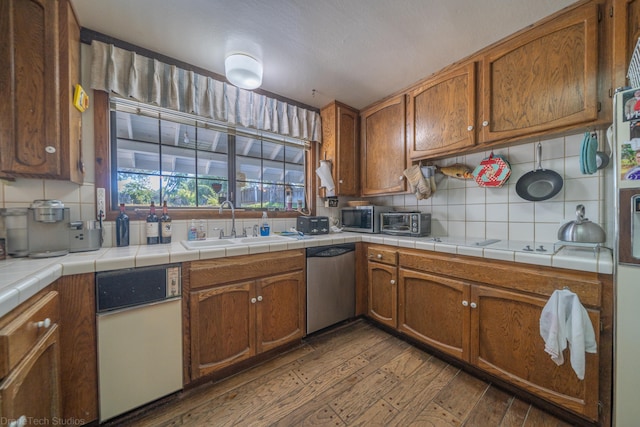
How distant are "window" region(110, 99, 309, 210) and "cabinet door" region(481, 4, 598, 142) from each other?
1.70 metres

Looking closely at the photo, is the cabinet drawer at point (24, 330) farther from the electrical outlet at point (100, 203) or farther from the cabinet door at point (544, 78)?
the cabinet door at point (544, 78)

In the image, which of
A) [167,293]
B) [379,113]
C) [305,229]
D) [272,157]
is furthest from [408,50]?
[167,293]

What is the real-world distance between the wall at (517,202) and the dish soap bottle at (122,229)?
7.99ft

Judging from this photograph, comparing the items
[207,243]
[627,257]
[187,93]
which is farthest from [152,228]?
[627,257]

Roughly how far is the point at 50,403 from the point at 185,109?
1772 mm

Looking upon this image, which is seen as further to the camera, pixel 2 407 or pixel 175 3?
pixel 175 3

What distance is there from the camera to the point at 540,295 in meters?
1.21

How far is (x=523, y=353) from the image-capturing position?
4.16ft

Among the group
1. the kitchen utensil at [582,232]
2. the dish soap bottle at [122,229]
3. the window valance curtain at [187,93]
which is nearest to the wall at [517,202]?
the kitchen utensil at [582,232]

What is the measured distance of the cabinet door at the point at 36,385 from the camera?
65 cm

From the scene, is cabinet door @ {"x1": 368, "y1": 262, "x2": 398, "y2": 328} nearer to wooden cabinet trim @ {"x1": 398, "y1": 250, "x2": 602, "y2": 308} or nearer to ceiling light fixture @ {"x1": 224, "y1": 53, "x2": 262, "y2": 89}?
wooden cabinet trim @ {"x1": 398, "y1": 250, "x2": 602, "y2": 308}

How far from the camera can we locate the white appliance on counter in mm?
940

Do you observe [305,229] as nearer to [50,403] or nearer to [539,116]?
[50,403]

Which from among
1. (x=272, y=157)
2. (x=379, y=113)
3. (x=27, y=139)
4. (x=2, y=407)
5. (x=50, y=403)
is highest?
(x=379, y=113)
